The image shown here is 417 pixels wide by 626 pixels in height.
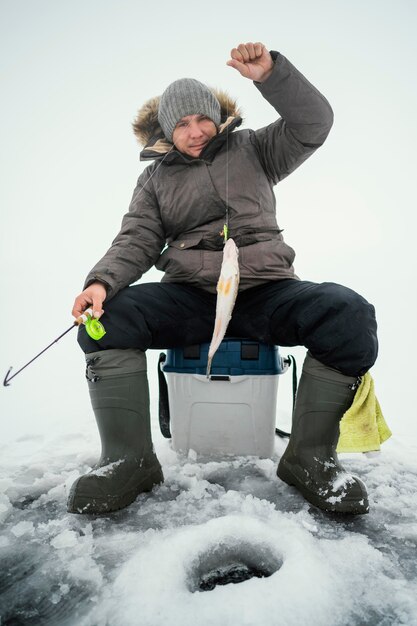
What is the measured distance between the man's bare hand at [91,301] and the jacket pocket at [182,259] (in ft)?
1.74

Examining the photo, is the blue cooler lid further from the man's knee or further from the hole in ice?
the hole in ice

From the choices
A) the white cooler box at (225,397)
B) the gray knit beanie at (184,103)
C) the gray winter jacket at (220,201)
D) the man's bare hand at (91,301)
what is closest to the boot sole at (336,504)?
the white cooler box at (225,397)

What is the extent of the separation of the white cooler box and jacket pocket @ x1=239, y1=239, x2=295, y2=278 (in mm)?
405

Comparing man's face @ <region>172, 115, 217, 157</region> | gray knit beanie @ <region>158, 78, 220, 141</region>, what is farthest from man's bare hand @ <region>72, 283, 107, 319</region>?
gray knit beanie @ <region>158, 78, 220, 141</region>

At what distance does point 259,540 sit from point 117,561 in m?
0.52

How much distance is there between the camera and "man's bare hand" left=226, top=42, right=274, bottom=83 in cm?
197

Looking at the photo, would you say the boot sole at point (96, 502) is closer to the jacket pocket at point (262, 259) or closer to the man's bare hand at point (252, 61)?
the jacket pocket at point (262, 259)

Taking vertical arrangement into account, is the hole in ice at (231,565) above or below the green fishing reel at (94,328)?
below

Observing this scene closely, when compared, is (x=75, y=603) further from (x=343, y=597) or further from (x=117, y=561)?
(x=343, y=597)

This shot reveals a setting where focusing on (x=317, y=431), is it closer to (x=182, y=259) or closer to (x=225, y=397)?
(x=225, y=397)

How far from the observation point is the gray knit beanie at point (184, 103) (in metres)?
2.48

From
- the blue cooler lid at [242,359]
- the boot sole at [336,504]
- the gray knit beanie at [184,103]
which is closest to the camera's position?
the boot sole at [336,504]

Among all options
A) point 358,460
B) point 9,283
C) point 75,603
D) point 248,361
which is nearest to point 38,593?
point 75,603

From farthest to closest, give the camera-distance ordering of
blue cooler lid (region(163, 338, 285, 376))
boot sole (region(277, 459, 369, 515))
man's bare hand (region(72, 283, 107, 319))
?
blue cooler lid (region(163, 338, 285, 376))
man's bare hand (region(72, 283, 107, 319))
boot sole (region(277, 459, 369, 515))
